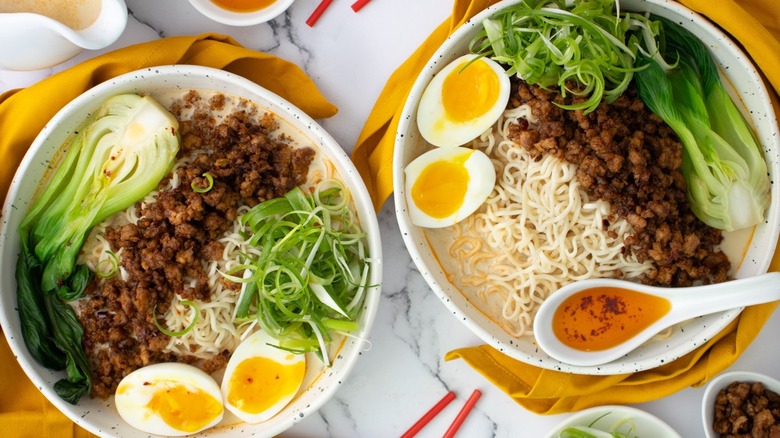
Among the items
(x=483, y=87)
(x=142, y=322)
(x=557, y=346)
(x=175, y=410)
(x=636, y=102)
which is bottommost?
(x=175, y=410)

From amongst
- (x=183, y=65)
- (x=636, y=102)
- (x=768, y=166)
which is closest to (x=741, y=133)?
(x=768, y=166)

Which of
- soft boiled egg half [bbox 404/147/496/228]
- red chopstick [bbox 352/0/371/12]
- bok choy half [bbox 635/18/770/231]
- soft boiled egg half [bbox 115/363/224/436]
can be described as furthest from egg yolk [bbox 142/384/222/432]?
bok choy half [bbox 635/18/770/231]

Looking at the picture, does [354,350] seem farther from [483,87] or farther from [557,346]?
[483,87]

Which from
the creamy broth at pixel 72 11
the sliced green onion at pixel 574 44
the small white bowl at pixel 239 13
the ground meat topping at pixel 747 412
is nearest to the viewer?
the sliced green onion at pixel 574 44

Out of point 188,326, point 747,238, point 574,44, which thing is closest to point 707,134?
point 747,238

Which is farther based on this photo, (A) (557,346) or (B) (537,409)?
(B) (537,409)

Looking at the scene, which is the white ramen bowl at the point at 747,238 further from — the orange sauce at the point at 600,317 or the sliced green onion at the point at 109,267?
the sliced green onion at the point at 109,267

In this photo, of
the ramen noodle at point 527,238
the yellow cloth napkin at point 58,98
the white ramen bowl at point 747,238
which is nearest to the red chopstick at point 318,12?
the yellow cloth napkin at point 58,98
